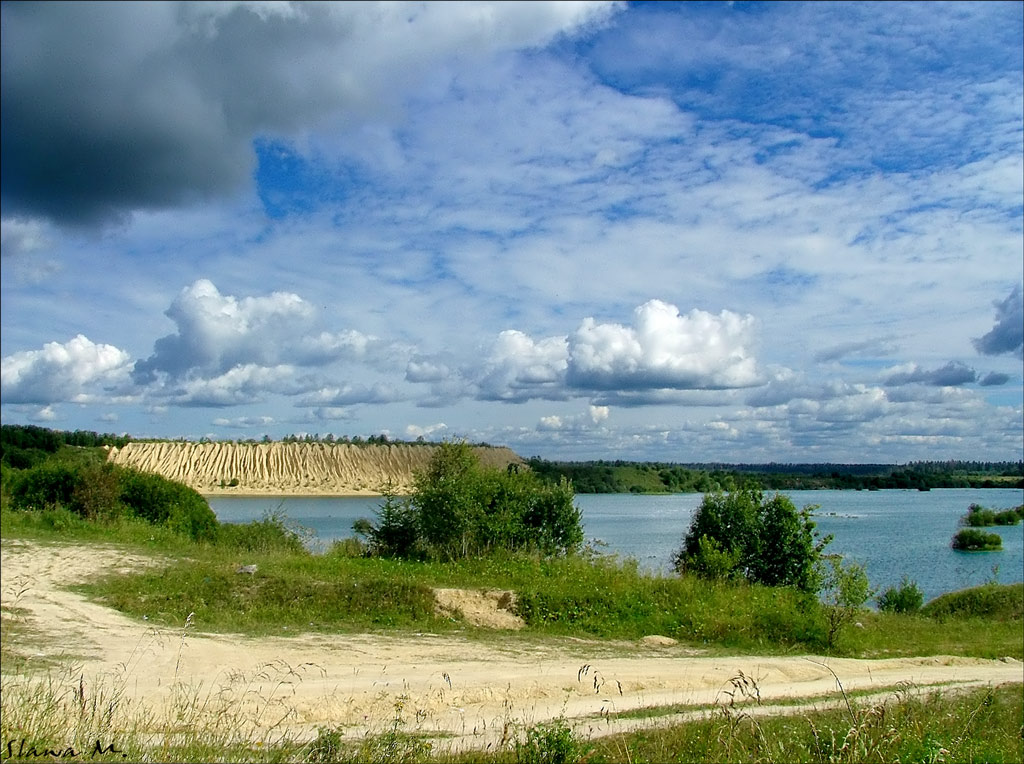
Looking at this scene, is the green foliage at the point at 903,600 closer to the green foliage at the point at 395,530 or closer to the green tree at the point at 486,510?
the green tree at the point at 486,510

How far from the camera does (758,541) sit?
2556cm

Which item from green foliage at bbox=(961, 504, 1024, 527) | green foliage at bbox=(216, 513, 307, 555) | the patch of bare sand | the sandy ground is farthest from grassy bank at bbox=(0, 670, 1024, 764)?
green foliage at bbox=(961, 504, 1024, 527)

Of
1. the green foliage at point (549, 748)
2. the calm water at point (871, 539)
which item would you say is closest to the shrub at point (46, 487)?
the calm water at point (871, 539)

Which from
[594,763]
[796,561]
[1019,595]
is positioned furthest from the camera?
[1019,595]

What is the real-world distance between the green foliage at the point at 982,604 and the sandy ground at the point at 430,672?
10.1m

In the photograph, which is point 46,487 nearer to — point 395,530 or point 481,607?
point 395,530

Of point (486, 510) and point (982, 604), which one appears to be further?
point (982, 604)

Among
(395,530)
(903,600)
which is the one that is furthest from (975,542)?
(395,530)

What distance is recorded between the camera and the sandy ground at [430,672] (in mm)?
9953

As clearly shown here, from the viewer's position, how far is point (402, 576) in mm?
20312

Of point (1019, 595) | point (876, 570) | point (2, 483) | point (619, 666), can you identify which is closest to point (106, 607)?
point (619, 666)

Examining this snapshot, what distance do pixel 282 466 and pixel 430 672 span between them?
86647 millimetres

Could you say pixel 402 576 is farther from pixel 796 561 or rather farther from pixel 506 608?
pixel 796 561

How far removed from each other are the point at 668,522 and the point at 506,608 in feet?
98.6
